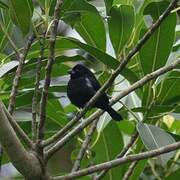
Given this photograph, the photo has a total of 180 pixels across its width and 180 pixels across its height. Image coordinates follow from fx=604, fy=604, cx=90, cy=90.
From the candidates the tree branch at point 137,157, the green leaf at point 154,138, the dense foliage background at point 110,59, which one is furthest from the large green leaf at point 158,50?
the tree branch at point 137,157

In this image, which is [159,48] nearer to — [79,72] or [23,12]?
[23,12]

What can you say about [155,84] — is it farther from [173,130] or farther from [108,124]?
[173,130]

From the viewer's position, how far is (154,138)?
1612 mm

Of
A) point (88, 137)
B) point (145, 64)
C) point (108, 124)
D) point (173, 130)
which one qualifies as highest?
point (145, 64)

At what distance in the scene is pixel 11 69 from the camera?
1.84 meters

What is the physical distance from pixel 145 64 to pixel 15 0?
441 millimetres

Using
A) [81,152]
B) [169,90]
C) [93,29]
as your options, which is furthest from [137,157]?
[93,29]

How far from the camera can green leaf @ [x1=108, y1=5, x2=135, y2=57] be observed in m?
1.87

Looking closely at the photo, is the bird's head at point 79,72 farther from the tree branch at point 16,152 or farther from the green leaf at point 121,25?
the tree branch at point 16,152

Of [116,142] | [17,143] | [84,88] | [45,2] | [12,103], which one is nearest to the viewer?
[17,143]

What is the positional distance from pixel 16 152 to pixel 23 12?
0.53 metres

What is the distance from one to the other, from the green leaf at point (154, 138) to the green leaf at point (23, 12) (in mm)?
439

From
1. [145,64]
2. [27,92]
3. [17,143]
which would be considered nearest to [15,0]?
[27,92]

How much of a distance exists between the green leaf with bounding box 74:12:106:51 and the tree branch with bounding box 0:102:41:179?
2.29 feet
